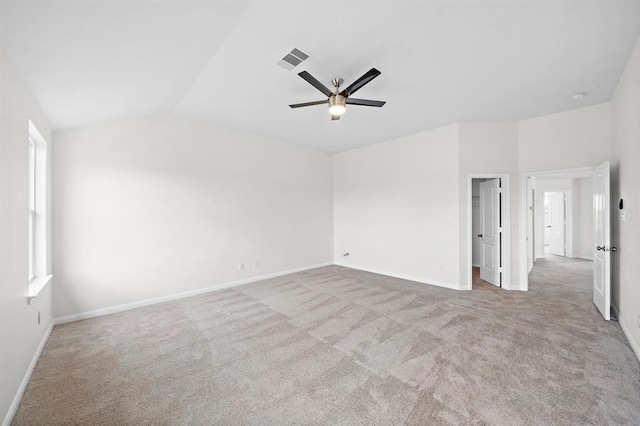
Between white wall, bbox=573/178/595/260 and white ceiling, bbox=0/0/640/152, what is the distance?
5194mm

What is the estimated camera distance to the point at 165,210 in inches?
161

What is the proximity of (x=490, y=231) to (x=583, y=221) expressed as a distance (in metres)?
4.98

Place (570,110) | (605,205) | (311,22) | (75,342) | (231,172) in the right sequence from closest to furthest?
(311,22)
(75,342)
(605,205)
(570,110)
(231,172)

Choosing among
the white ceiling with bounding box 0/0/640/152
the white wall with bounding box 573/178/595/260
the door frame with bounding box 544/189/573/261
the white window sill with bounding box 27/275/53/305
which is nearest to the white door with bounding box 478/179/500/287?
the white ceiling with bounding box 0/0/640/152

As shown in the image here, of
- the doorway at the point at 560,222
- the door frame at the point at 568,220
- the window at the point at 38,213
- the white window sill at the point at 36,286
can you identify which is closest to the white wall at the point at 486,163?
the door frame at the point at 568,220

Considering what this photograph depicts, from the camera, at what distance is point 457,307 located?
3660mm

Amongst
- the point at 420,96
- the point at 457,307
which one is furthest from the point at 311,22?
the point at 457,307

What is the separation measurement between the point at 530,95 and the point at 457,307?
3.10 m

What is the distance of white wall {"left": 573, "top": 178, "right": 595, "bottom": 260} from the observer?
718cm

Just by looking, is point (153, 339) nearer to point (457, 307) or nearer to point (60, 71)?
point (60, 71)

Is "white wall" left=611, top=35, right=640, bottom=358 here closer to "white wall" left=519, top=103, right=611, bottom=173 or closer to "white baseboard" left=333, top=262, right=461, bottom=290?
"white wall" left=519, top=103, right=611, bottom=173

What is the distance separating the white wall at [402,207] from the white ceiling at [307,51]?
126 centimetres

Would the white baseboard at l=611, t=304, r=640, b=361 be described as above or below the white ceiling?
below

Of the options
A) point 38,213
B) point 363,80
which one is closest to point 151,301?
point 38,213
